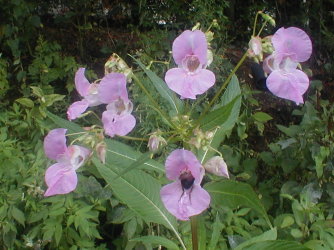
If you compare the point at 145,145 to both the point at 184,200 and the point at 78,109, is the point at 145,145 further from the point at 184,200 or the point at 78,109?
the point at 184,200

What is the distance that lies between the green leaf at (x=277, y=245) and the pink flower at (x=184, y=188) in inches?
14.8

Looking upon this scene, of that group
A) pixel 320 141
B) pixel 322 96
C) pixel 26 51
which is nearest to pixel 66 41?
pixel 26 51

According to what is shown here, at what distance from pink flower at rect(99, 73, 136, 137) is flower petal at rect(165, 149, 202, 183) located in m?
0.12

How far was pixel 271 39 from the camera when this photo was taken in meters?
1.15

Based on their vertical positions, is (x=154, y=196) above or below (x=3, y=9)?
above

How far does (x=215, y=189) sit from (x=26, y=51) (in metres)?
3.11

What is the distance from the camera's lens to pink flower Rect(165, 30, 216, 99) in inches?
43.2

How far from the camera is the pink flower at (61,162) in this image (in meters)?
1.10

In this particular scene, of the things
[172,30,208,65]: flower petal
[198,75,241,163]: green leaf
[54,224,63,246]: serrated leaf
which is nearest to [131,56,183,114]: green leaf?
[198,75,241,163]: green leaf

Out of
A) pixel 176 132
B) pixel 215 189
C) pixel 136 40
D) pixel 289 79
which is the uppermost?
pixel 289 79

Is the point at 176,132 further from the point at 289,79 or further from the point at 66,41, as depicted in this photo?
the point at 66,41

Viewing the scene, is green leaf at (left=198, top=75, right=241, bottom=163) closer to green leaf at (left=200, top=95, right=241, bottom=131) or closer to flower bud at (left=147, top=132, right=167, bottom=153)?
green leaf at (left=200, top=95, right=241, bottom=131)

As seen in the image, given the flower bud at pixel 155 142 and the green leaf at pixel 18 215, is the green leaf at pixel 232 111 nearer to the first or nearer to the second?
the flower bud at pixel 155 142

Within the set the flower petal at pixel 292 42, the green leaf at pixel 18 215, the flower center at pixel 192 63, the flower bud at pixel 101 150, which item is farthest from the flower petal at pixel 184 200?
the green leaf at pixel 18 215
